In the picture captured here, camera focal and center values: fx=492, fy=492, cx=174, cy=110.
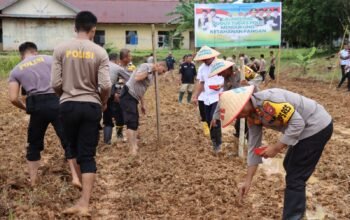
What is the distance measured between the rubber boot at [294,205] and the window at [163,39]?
37.0 m

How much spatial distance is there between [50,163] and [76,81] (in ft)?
8.31

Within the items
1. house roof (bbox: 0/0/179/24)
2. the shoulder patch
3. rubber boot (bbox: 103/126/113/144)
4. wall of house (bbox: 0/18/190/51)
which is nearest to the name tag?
the shoulder patch

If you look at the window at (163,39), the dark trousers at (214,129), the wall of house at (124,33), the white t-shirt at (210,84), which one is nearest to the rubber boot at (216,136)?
the dark trousers at (214,129)

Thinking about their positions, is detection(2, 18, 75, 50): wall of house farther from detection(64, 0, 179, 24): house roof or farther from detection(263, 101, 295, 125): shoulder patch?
detection(263, 101, 295, 125): shoulder patch

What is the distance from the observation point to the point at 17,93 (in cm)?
521

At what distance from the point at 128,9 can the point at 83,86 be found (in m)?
37.9

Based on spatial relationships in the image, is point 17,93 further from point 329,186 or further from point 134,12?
point 134,12

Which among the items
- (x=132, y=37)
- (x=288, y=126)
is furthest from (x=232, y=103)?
(x=132, y=37)

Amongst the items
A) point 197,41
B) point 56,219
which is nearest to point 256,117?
point 56,219

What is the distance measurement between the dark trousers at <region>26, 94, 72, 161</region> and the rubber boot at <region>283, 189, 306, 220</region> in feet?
7.73

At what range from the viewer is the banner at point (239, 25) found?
9.17 meters

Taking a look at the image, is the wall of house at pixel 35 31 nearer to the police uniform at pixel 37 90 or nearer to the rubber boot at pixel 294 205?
the police uniform at pixel 37 90

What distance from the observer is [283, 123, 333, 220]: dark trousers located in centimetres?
396

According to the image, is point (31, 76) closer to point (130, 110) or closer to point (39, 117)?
point (39, 117)
